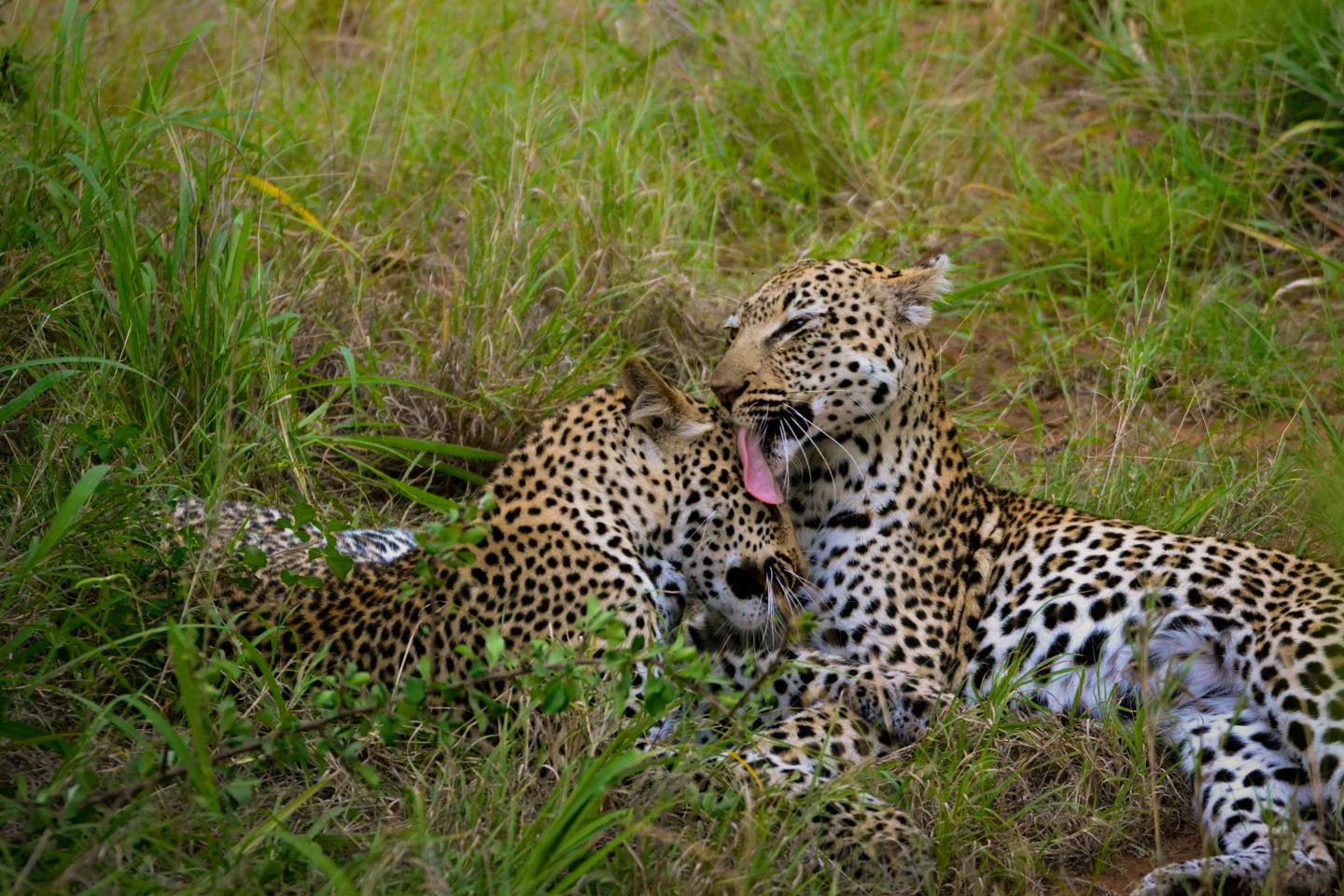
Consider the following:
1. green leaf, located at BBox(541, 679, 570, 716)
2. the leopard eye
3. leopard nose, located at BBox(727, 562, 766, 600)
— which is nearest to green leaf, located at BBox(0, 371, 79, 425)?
green leaf, located at BBox(541, 679, 570, 716)

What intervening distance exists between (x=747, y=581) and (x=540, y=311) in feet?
7.72

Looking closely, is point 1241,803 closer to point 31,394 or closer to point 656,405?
point 656,405

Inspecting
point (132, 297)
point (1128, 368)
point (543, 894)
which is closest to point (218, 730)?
point (543, 894)

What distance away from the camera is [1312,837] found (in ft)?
15.9

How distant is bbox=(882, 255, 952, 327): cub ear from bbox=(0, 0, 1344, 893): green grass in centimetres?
116

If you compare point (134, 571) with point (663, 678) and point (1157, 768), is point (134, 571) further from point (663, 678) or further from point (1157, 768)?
point (1157, 768)

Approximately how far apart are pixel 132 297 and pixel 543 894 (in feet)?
9.74

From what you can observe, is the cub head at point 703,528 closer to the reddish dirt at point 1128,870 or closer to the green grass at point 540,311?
the green grass at point 540,311

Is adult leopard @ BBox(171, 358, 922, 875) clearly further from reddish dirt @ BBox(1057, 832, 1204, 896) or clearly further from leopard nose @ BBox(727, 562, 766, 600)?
reddish dirt @ BBox(1057, 832, 1204, 896)

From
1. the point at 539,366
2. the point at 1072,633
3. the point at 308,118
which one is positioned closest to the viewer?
the point at 1072,633

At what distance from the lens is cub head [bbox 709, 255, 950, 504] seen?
587 cm

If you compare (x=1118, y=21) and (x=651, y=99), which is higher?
(x=1118, y=21)

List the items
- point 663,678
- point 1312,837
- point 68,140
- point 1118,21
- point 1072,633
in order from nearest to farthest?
point 663,678, point 1312,837, point 1072,633, point 68,140, point 1118,21

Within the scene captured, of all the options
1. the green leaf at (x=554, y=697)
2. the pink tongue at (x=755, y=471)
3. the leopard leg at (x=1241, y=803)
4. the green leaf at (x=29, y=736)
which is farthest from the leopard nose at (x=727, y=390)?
the green leaf at (x=29, y=736)
